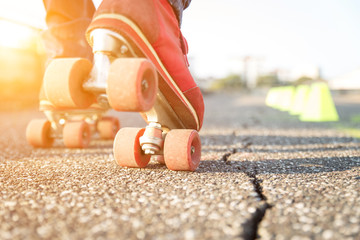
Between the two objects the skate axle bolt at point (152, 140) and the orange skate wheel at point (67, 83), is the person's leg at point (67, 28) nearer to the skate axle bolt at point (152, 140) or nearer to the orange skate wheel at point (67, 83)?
the orange skate wheel at point (67, 83)

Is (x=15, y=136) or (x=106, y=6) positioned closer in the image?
(x=106, y=6)

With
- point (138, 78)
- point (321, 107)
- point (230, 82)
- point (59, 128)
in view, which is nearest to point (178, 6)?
point (138, 78)

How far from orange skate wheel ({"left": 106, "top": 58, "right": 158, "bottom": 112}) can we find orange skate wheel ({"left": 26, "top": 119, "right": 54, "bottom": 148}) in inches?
45.3

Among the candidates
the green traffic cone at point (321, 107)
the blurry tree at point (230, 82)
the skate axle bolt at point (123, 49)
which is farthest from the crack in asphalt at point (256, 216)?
the blurry tree at point (230, 82)

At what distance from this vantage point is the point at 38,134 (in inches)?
74.1

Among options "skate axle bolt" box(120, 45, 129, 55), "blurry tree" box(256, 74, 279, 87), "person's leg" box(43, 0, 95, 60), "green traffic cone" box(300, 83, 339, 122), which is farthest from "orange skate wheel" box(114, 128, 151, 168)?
"blurry tree" box(256, 74, 279, 87)

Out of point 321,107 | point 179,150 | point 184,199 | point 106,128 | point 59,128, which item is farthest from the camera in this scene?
point 321,107

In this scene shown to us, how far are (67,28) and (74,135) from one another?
628 mm

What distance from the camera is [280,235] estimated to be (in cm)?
69

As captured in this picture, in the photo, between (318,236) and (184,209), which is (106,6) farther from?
(318,236)

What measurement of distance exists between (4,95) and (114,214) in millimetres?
4865

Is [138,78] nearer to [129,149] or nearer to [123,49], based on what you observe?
[123,49]

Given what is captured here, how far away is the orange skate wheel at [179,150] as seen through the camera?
1.16m

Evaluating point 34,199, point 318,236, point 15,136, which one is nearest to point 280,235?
point 318,236
